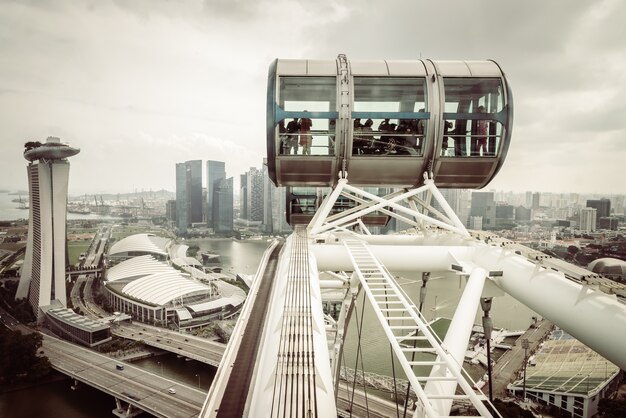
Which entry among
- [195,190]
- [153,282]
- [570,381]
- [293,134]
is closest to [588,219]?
[570,381]

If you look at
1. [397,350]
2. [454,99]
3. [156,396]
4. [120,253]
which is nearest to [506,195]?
[156,396]

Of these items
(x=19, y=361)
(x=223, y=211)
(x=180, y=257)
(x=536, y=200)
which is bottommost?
(x=19, y=361)

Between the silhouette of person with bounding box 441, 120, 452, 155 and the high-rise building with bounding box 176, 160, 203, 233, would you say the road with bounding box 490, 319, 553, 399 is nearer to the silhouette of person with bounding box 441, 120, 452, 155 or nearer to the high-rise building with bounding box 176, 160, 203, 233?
the silhouette of person with bounding box 441, 120, 452, 155

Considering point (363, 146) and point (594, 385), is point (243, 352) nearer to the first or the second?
point (363, 146)

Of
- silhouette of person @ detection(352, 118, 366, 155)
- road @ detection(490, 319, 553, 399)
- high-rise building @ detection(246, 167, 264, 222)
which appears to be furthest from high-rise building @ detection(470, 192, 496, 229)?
high-rise building @ detection(246, 167, 264, 222)

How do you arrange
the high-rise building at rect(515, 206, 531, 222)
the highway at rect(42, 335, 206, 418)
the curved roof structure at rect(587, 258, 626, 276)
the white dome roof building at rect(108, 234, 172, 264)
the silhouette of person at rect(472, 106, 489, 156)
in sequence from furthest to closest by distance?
the white dome roof building at rect(108, 234, 172, 264), the high-rise building at rect(515, 206, 531, 222), the highway at rect(42, 335, 206, 418), the silhouette of person at rect(472, 106, 489, 156), the curved roof structure at rect(587, 258, 626, 276)

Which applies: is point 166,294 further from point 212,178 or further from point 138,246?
point 212,178
